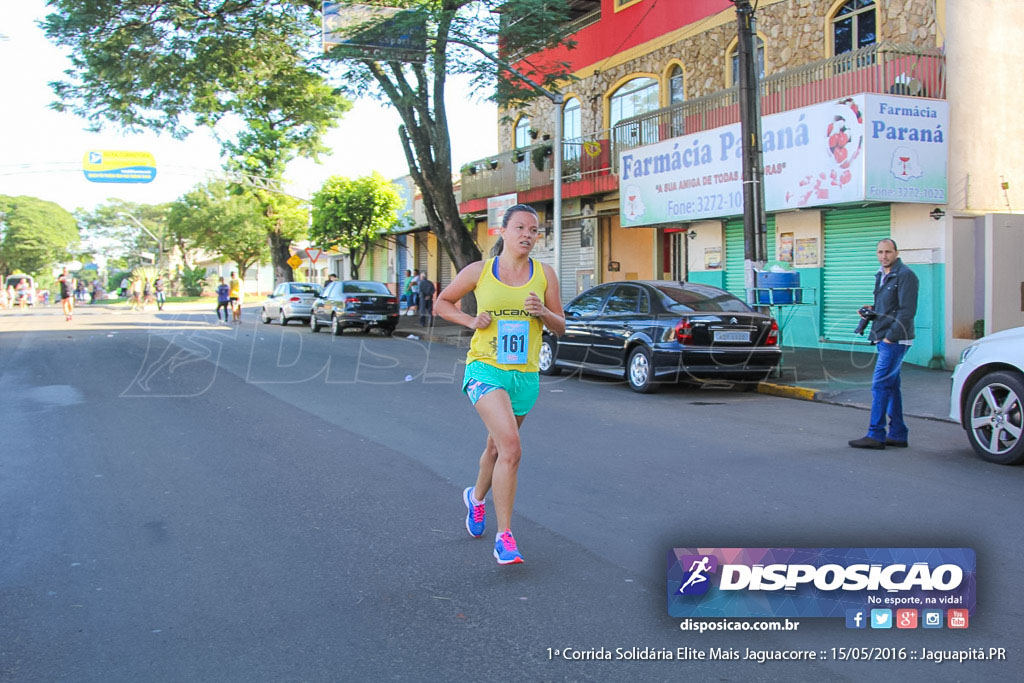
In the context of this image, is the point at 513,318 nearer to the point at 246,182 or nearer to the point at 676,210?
the point at 676,210

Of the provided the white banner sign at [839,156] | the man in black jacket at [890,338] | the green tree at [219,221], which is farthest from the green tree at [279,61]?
the green tree at [219,221]

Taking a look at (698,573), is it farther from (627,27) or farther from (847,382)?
(627,27)

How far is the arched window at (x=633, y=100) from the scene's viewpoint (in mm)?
22312

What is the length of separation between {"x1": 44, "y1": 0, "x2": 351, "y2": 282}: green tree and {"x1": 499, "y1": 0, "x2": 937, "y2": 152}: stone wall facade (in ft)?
22.7

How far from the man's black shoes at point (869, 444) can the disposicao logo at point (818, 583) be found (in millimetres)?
4210

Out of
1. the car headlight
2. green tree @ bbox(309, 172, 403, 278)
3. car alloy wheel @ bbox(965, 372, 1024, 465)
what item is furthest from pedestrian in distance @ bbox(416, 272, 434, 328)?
car alloy wheel @ bbox(965, 372, 1024, 465)

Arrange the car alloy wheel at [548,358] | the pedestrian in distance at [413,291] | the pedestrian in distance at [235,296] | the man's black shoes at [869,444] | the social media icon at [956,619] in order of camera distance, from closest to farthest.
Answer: the social media icon at [956,619], the man's black shoes at [869,444], the car alloy wheel at [548,358], the pedestrian in distance at [413,291], the pedestrian in distance at [235,296]

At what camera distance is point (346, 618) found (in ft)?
13.0

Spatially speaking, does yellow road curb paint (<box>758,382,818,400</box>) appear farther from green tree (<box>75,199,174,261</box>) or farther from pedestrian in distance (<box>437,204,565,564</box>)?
green tree (<box>75,199,174,261</box>)

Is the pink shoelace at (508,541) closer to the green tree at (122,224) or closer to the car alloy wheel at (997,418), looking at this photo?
the car alloy wheel at (997,418)

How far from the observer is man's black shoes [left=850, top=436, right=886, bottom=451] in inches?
313

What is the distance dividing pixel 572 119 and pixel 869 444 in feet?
64.3

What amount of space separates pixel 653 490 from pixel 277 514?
2490mm

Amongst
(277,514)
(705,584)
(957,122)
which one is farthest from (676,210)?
(705,584)
